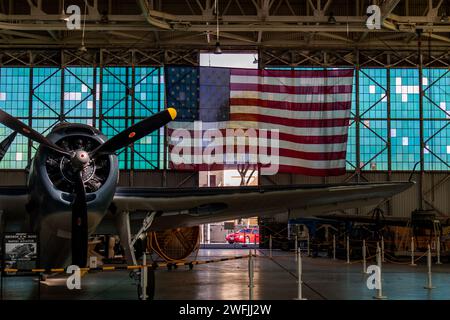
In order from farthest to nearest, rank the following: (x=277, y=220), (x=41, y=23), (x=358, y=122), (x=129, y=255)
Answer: (x=277, y=220)
(x=358, y=122)
(x=41, y=23)
(x=129, y=255)

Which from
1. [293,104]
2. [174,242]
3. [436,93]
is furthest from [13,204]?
[436,93]

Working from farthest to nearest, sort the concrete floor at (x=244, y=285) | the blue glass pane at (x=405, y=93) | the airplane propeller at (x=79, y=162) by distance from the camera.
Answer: the blue glass pane at (x=405, y=93) → the concrete floor at (x=244, y=285) → the airplane propeller at (x=79, y=162)

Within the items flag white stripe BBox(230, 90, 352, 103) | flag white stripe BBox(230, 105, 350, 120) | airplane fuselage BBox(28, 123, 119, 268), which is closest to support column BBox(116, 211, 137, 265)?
airplane fuselage BBox(28, 123, 119, 268)

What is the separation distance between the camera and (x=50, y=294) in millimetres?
13461

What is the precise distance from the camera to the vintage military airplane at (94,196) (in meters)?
10.7

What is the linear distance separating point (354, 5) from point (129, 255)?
77.5ft

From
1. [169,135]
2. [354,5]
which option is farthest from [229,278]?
[354,5]

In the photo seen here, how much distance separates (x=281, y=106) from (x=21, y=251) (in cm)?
2031

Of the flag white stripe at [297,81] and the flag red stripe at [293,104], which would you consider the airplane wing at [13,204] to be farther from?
the flag white stripe at [297,81]

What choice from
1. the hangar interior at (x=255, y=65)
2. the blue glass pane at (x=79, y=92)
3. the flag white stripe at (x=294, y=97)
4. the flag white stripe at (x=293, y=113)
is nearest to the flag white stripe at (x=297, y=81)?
the flag white stripe at (x=294, y=97)

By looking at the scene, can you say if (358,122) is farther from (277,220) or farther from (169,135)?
(169,135)

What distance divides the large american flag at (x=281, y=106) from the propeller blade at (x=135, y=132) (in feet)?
60.1

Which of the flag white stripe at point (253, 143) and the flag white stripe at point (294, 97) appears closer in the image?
the flag white stripe at point (253, 143)

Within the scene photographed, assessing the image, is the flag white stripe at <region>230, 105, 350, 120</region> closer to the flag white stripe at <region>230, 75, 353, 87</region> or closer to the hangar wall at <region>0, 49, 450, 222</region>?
the flag white stripe at <region>230, 75, 353, 87</region>
